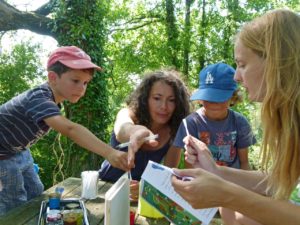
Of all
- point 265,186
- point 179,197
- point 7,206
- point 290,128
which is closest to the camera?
point 290,128

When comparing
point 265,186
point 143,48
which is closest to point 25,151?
point 265,186

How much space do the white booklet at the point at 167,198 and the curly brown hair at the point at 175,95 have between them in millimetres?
1113

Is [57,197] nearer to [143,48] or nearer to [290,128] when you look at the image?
[290,128]

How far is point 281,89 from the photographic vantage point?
119 centimetres

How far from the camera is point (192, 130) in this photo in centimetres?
239

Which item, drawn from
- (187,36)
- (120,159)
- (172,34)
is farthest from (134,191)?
(172,34)

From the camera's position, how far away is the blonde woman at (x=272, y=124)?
1160 mm

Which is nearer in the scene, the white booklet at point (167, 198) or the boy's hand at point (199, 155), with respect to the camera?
the white booklet at point (167, 198)

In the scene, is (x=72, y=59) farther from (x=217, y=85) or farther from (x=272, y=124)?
(x=272, y=124)

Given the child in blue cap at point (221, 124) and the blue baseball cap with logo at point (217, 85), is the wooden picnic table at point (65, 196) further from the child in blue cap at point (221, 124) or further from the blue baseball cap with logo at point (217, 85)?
the blue baseball cap with logo at point (217, 85)

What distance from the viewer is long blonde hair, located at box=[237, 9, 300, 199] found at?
1.19m

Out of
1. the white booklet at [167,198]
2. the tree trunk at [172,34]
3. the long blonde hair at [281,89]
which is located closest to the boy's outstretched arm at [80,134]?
the white booklet at [167,198]

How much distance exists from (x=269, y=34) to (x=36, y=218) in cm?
139

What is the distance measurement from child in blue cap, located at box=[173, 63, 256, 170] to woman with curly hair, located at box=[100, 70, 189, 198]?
0.39ft
